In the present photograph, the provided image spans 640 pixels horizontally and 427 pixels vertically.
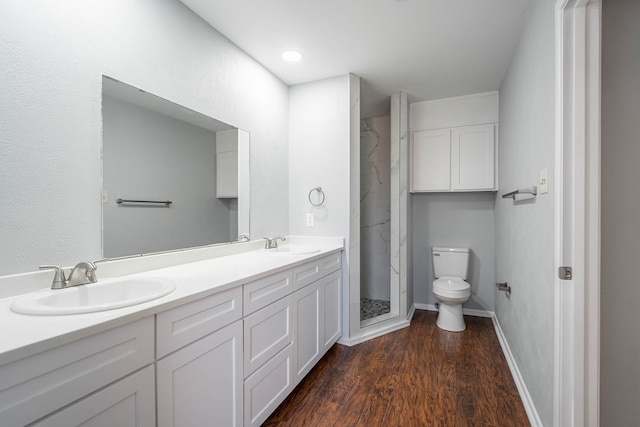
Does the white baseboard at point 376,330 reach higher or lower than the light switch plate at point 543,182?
lower

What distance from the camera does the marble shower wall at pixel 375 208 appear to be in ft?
12.1

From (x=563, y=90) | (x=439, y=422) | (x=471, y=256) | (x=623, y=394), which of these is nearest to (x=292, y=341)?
(x=439, y=422)

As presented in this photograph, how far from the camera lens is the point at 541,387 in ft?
4.86

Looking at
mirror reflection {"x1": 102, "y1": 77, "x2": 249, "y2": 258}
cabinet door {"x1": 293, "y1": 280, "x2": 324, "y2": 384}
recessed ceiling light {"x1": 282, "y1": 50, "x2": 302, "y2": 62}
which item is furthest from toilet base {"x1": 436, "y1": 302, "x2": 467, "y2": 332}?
recessed ceiling light {"x1": 282, "y1": 50, "x2": 302, "y2": 62}

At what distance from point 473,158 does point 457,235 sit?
86cm

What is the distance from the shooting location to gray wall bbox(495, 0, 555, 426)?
1365 millimetres

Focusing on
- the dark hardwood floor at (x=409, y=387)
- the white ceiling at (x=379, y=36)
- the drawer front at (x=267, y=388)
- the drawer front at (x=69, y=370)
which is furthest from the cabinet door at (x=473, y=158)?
the drawer front at (x=69, y=370)

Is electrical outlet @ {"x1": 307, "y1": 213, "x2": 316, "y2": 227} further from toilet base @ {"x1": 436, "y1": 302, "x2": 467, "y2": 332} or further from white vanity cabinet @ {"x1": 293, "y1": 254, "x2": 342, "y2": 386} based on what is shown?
toilet base @ {"x1": 436, "y1": 302, "x2": 467, "y2": 332}

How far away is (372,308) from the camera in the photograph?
11.2 feet

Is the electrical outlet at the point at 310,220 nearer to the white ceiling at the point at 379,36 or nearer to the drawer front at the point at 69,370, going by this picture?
the white ceiling at the point at 379,36

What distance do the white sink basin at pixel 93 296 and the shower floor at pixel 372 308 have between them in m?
2.28

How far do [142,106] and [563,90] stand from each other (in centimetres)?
191

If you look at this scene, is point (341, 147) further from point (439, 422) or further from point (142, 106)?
point (439, 422)

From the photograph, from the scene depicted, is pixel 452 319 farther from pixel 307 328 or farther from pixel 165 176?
pixel 165 176
